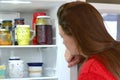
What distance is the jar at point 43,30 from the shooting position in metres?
1.64

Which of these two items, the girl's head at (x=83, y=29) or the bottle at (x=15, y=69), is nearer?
the girl's head at (x=83, y=29)

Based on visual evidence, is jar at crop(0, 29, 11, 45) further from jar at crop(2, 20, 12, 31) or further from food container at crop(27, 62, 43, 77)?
food container at crop(27, 62, 43, 77)

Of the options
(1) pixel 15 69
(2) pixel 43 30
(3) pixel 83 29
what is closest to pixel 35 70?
(1) pixel 15 69

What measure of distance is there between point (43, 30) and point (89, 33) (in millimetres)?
539

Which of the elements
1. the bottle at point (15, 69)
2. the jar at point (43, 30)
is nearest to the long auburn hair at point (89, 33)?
the jar at point (43, 30)

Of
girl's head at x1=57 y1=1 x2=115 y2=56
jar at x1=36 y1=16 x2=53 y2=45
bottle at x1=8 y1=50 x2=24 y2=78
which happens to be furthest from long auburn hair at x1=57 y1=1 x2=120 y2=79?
bottle at x1=8 y1=50 x2=24 y2=78

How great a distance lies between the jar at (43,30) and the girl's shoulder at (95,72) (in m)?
0.57

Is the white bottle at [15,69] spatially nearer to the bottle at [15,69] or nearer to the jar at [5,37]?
the bottle at [15,69]

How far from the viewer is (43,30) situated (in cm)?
165

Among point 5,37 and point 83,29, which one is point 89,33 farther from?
point 5,37

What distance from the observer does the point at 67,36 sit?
1.22 meters

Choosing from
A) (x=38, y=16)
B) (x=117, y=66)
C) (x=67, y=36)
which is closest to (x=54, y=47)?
(x=38, y=16)

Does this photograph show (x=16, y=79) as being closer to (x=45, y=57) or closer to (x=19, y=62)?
(x=19, y=62)

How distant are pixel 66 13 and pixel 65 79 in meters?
0.52
